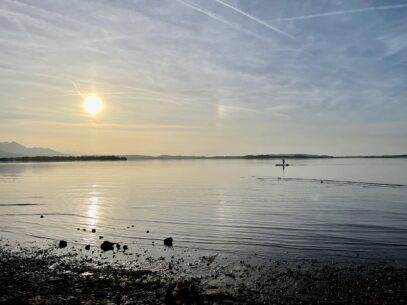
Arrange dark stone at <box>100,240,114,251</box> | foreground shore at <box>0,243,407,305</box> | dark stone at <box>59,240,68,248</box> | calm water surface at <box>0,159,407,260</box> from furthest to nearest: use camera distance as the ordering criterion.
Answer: calm water surface at <box>0,159,407,260</box>, dark stone at <box>59,240,68,248</box>, dark stone at <box>100,240,114,251</box>, foreground shore at <box>0,243,407,305</box>

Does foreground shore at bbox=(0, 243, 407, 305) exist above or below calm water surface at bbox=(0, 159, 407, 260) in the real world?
below

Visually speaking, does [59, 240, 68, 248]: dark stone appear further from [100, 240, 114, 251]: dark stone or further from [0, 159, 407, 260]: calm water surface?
[100, 240, 114, 251]: dark stone

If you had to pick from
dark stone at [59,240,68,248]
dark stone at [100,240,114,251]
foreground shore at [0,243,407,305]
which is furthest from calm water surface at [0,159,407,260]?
foreground shore at [0,243,407,305]

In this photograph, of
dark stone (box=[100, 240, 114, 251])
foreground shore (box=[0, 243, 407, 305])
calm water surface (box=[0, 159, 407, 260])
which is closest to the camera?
foreground shore (box=[0, 243, 407, 305])

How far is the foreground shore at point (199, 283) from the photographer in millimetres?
16312

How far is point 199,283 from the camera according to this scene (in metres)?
18.5

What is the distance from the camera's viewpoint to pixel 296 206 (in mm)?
48750

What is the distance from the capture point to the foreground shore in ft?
53.5

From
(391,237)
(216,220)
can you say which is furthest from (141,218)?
(391,237)

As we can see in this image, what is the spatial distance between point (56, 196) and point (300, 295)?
174ft

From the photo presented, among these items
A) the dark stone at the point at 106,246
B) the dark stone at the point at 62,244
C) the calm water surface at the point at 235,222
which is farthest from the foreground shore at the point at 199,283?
the calm water surface at the point at 235,222

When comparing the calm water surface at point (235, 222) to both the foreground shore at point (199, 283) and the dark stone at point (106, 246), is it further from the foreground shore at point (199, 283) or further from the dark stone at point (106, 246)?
the foreground shore at point (199, 283)

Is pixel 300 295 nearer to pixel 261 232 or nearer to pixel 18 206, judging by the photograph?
pixel 261 232

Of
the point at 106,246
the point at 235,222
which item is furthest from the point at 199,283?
the point at 235,222
